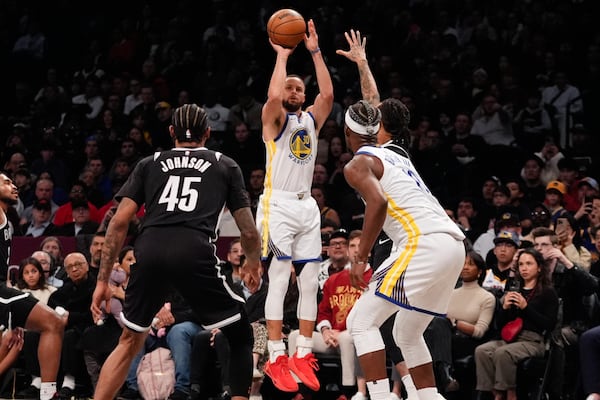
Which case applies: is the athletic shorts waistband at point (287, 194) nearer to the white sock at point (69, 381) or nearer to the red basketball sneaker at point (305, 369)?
the red basketball sneaker at point (305, 369)

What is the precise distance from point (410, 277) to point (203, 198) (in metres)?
1.43

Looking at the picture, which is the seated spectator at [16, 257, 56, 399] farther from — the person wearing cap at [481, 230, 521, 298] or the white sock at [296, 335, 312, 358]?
the person wearing cap at [481, 230, 521, 298]

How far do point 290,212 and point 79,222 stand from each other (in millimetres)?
5448

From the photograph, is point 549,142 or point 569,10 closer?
point 549,142

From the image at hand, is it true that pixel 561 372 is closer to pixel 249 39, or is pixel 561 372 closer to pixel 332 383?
pixel 332 383

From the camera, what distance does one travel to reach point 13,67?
19.2m

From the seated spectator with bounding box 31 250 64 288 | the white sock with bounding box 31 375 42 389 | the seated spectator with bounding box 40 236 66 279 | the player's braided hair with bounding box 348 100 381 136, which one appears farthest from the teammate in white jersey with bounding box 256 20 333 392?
the seated spectator with bounding box 40 236 66 279

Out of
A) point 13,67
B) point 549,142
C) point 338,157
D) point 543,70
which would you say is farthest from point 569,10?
point 13,67

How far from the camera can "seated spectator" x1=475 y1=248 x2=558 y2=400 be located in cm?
954

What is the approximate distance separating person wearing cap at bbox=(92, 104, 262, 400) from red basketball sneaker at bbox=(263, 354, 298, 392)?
1.43 meters

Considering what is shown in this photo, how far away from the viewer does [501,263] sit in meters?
10.6

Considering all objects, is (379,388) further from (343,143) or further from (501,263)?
(343,143)

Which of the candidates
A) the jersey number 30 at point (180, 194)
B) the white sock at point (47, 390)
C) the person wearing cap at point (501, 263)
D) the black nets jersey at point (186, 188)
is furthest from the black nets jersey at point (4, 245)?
the person wearing cap at point (501, 263)

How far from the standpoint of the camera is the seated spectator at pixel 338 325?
9.84 meters
